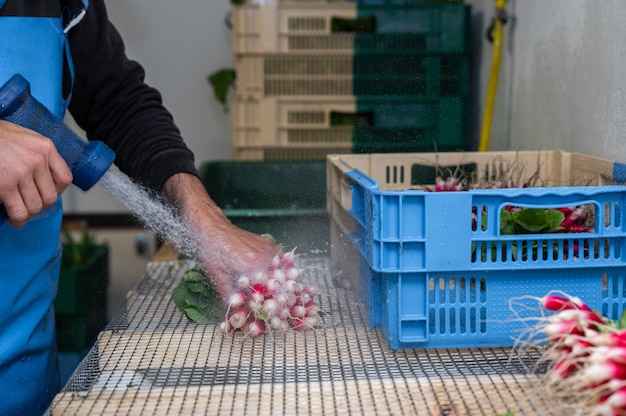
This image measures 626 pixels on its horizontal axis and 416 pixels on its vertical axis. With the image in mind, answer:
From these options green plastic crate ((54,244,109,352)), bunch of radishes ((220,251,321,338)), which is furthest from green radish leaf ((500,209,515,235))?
green plastic crate ((54,244,109,352))

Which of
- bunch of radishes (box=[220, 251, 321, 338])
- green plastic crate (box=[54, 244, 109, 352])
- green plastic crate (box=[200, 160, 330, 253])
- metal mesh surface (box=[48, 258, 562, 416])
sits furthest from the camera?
green plastic crate (box=[54, 244, 109, 352])

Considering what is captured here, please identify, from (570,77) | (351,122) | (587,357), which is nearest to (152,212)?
(587,357)

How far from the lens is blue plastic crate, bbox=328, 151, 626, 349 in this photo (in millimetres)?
1238

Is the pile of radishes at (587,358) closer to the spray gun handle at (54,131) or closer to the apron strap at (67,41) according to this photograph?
the spray gun handle at (54,131)

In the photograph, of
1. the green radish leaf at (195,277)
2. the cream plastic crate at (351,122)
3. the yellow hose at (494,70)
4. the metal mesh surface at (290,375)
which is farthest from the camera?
the cream plastic crate at (351,122)

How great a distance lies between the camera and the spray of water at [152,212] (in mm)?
1556

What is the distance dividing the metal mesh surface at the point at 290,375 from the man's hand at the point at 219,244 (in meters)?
0.11

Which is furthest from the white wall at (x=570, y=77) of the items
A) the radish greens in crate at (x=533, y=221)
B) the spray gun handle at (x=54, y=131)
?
the spray gun handle at (x=54, y=131)

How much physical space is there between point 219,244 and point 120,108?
45 centimetres

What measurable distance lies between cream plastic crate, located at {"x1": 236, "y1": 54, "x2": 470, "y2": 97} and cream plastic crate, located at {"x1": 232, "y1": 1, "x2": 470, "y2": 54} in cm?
4

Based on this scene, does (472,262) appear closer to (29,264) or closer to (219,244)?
(219,244)

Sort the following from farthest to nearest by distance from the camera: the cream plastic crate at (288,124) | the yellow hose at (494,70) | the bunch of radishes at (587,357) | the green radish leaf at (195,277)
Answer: the cream plastic crate at (288,124) < the yellow hose at (494,70) < the green radish leaf at (195,277) < the bunch of radishes at (587,357)

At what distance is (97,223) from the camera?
4465mm

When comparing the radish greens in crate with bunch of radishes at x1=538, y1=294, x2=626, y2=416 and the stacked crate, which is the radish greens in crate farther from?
the stacked crate
